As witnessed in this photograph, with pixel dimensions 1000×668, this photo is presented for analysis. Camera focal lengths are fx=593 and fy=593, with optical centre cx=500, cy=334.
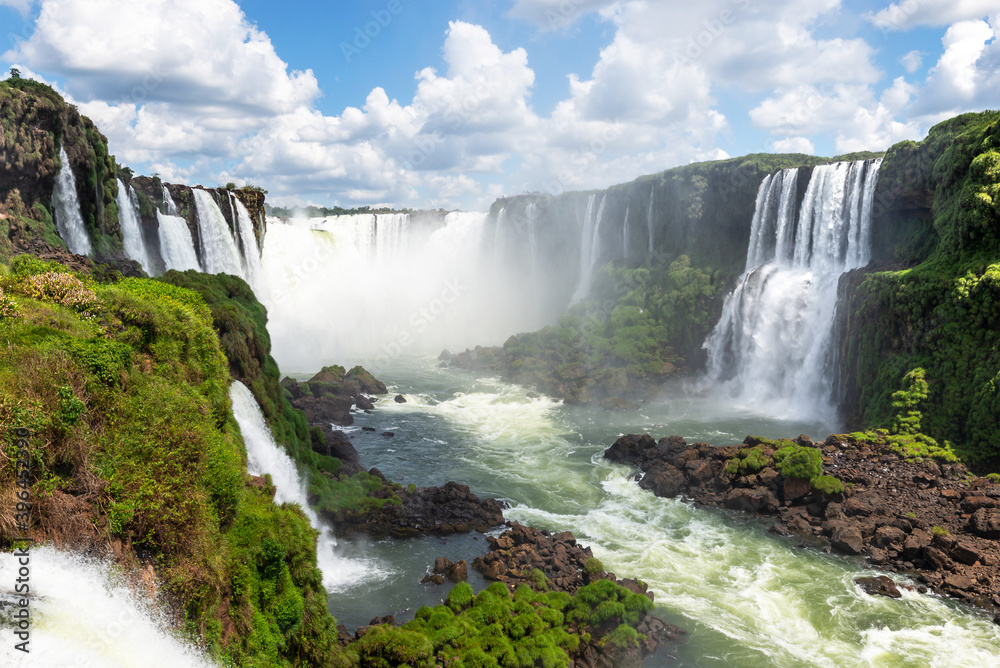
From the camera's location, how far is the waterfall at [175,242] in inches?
1136

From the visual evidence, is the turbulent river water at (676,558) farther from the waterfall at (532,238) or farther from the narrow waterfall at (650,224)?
the waterfall at (532,238)

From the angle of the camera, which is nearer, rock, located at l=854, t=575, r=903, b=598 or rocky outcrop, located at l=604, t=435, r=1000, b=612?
rock, located at l=854, t=575, r=903, b=598

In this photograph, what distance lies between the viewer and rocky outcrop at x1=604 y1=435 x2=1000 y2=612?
49.1 ft

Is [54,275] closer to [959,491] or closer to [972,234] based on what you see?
[959,491]

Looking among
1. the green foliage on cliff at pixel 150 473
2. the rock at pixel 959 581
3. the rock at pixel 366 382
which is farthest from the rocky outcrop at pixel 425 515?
the rock at pixel 366 382

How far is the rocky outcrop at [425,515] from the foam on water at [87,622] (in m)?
10.0

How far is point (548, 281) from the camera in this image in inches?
2071

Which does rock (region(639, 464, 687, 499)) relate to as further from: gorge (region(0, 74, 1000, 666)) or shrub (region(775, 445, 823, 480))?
shrub (region(775, 445, 823, 480))

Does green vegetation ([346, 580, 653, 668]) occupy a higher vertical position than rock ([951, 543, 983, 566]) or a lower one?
higher

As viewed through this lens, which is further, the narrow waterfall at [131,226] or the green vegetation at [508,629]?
the narrow waterfall at [131,226]

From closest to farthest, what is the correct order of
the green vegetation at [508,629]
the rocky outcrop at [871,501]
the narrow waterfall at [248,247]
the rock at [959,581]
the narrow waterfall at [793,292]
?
the green vegetation at [508,629] < the rock at [959,581] < the rocky outcrop at [871,501] < the narrow waterfall at [793,292] < the narrow waterfall at [248,247]

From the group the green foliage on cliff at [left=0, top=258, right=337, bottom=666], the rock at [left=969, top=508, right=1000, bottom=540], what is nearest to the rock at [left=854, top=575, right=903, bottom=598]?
the rock at [left=969, top=508, right=1000, bottom=540]

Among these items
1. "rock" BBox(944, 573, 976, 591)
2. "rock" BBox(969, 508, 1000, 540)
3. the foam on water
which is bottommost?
"rock" BBox(944, 573, 976, 591)

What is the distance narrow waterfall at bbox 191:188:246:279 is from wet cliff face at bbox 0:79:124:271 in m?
7.77
